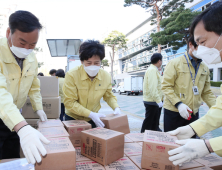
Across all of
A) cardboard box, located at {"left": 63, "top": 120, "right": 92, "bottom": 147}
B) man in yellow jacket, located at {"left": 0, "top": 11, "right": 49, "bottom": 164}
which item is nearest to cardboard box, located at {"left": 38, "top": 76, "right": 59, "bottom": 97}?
man in yellow jacket, located at {"left": 0, "top": 11, "right": 49, "bottom": 164}

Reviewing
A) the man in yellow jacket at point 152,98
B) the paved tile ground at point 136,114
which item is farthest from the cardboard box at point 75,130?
the paved tile ground at point 136,114

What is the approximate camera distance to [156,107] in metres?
3.42

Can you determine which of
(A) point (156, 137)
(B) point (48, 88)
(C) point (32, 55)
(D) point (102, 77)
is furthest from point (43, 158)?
(B) point (48, 88)

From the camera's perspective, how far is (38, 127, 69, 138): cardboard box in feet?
4.16

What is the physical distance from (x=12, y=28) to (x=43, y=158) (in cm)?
97

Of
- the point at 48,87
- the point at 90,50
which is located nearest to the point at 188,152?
the point at 90,50

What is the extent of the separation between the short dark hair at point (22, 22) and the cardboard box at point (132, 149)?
127 cm

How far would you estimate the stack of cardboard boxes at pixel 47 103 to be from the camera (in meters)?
2.22

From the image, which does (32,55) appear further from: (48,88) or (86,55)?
(48,88)

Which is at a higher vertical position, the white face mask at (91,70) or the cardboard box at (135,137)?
the white face mask at (91,70)

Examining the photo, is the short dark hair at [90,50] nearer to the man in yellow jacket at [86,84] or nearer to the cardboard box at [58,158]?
the man in yellow jacket at [86,84]

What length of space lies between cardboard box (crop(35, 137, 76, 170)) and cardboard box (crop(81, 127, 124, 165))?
0.79ft

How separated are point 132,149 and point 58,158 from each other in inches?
28.8

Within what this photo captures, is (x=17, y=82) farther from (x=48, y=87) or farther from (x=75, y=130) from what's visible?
(x=48, y=87)
